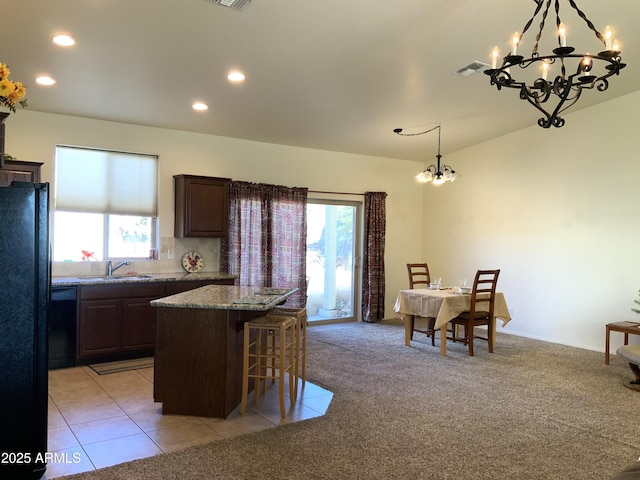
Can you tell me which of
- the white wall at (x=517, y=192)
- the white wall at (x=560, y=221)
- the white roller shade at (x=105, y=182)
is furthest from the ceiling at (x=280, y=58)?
the white wall at (x=560, y=221)

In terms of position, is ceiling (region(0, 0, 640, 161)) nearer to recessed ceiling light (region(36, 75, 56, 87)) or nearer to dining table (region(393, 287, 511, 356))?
recessed ceiling light (region(36, 75, 56, 87))

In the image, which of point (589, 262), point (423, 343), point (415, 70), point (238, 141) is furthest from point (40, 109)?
point (589, 262)

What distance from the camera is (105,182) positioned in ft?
18.4

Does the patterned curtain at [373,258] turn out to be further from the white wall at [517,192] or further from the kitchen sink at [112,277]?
the kitchen sink at [112,277]

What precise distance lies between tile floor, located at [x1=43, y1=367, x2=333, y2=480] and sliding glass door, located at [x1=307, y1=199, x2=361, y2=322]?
Answer: 124 inches

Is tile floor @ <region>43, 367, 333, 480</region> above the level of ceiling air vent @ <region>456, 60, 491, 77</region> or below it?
below

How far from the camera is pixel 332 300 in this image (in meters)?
7.66

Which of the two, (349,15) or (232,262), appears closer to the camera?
(349,15)

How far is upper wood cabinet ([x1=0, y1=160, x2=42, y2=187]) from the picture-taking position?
447 cm

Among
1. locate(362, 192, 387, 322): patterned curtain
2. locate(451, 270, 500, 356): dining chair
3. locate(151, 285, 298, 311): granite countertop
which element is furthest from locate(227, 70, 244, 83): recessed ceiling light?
locate(362, 192, 387, 322): patterned curtain

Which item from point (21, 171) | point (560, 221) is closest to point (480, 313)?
point (560, 221)

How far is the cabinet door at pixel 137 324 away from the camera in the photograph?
509 cm

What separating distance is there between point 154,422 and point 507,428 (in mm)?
2526

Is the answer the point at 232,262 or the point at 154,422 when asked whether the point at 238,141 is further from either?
the point at 154,422
